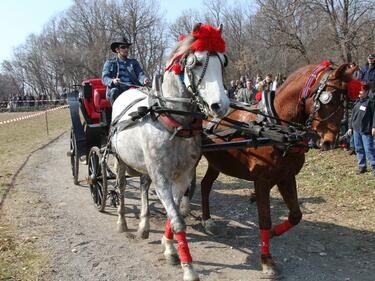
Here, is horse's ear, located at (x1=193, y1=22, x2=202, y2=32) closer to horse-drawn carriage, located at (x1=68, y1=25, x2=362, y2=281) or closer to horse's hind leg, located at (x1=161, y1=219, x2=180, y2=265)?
horse-drawn carriage, located at (x1=68, y1=25, x2=362, y2=281)

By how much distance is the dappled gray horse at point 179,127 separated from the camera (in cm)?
354

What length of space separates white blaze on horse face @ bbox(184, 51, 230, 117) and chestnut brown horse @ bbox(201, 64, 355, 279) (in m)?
1.09

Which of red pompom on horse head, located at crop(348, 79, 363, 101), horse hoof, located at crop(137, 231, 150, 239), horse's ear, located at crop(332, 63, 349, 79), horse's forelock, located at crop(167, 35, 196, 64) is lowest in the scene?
horse hoof, located at crop(137, 231, 150, 239)

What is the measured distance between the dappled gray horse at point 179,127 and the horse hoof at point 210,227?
845mm

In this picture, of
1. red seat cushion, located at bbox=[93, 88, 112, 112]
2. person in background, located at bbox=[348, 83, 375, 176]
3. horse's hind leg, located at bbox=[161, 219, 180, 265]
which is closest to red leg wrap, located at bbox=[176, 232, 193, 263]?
horse's hind leg, located at bbox=[161, 219, 180, 265]

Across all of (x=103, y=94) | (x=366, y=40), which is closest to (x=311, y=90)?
(x=103, y=94)

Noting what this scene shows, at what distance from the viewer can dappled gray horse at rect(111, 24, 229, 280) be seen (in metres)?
3.54

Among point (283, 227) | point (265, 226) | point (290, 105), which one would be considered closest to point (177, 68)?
point (290, 105)

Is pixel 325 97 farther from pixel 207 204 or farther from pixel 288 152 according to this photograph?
pixel 207 204

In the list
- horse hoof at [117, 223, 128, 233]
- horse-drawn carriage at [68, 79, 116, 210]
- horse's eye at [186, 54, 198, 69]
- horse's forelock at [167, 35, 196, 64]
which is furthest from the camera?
horse-drawn carriage at [68, 79, 116, 210]

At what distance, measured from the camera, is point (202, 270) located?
4.53m

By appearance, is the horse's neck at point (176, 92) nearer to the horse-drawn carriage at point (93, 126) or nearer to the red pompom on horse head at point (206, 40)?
the red pompom on horse head at point (206, 40)

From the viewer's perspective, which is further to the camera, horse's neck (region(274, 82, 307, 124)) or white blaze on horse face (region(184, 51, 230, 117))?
horse's neck (region(274, 82, 307, 124))

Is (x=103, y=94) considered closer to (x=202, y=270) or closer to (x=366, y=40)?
(x=202, y=270)
